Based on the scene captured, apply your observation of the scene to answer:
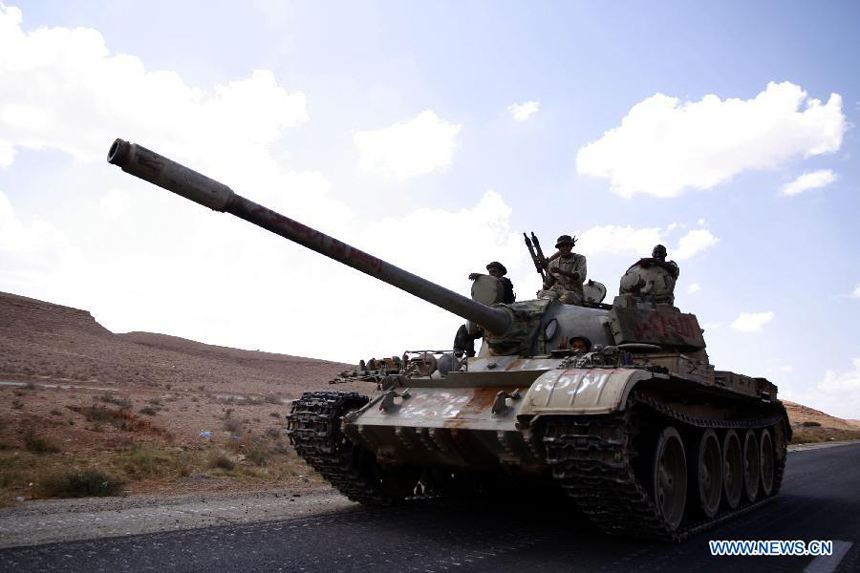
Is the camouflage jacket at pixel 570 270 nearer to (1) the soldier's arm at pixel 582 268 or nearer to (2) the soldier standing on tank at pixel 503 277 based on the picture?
(1) the soldier's arm at pixel 582 268

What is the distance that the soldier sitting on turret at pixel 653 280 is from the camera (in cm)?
1067

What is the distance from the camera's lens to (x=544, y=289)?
10523mm

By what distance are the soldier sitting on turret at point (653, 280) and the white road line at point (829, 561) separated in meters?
4.41

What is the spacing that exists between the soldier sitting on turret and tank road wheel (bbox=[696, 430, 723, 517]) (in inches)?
97.7

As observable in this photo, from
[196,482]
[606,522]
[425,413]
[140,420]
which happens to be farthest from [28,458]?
[606,522]

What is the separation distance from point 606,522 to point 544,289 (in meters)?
4.55

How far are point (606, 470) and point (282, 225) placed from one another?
3604 mm

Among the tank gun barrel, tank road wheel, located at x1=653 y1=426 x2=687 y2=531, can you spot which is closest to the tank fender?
tank road wheel, located at x1=653 y1=426 x2=687 y2=531

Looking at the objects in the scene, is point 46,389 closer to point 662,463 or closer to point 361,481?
point 361,481

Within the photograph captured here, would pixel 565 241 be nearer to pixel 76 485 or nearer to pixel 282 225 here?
pixel 282 225

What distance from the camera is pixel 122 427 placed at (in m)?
17.3

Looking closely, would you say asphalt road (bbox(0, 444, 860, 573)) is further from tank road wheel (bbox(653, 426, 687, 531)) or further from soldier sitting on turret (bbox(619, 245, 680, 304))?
soldier sitting on turret (bbox(619, 245, 680, 304))

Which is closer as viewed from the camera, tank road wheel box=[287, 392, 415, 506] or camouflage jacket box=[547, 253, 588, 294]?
tank road wheel box=[287, 392, 415, 506]

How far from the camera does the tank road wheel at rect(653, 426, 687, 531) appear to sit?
23.2 feet
